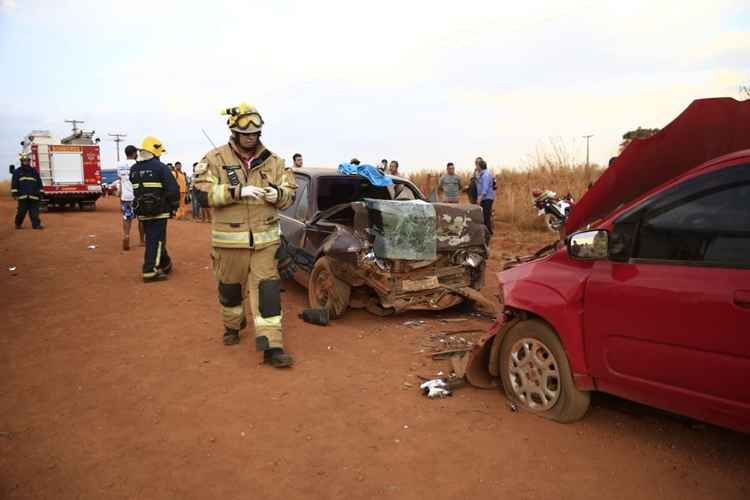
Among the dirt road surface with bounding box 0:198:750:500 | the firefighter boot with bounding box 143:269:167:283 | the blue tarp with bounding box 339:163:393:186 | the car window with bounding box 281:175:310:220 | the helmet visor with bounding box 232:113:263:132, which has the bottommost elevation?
the dirt road surface with bounding box 0:198:750:500

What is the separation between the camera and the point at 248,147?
4863 millimetres

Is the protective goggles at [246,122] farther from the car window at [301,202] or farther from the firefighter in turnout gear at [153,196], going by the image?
the firefighter in turnout gear at [153,196]

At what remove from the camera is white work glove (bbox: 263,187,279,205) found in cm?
469

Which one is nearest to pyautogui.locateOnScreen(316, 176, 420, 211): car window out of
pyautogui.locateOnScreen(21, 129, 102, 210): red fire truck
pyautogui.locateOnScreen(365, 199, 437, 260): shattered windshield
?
pyautogui.locateOnScreen(365, 199, 437, 260): shattered windshield

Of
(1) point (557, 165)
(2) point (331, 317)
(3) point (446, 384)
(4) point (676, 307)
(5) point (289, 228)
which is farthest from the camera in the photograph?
(1) point (557, 165)

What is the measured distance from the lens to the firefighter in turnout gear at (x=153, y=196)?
26.1 feet

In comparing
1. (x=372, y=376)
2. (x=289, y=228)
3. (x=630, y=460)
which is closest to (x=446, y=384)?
(x=372, y=376)

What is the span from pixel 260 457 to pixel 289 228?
4.14 metres

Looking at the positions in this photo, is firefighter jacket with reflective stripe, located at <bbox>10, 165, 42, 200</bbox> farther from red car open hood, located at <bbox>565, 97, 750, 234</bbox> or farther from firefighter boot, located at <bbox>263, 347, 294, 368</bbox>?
red car open hood, located at <bbox>565, 97, 750, 234</bbox>

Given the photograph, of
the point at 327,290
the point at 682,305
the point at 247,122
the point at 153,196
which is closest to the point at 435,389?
the point at 682,305

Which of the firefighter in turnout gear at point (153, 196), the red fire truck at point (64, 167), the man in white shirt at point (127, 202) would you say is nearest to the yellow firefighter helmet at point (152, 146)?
the firefighter in turnout gear at point (153, 196)

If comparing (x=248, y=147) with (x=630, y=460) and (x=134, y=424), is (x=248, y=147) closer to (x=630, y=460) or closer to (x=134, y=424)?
(x=134, y=424)

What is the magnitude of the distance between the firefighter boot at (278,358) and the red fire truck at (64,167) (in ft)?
65.1

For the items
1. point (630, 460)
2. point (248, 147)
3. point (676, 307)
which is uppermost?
point (248, 147)
